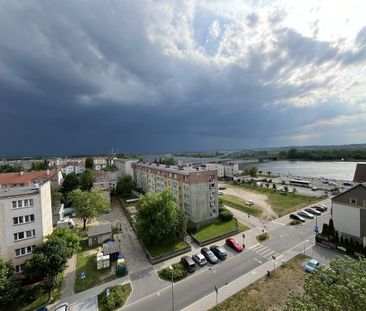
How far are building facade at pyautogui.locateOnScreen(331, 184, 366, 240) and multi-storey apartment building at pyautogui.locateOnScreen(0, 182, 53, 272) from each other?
40.4m

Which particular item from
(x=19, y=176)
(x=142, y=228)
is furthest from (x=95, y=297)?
(x=19, y=176)

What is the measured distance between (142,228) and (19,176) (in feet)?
159

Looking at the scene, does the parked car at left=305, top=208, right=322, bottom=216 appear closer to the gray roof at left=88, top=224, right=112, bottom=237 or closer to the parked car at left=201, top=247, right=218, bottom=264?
the parked car at left=201, top=247, right=218, bottom=264

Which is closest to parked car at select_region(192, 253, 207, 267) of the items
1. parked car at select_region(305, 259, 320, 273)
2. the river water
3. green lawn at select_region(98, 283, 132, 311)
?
green lawn at select_region(98, 283, 132, 311)

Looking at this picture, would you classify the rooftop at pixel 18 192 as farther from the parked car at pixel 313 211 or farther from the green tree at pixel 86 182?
the parked car at pixel 313 211

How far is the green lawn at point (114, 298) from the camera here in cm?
1836

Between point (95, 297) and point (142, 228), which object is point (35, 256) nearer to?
point (95, 297)

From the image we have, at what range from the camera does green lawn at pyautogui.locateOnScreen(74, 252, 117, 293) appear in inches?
863

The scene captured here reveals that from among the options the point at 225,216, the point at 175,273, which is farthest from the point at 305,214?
the point at 175,273

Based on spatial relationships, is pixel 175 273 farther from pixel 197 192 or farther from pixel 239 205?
pixel 239 205

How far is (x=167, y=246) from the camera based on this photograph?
94.4ft

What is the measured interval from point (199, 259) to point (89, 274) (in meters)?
13.6

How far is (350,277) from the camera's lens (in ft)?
38.8

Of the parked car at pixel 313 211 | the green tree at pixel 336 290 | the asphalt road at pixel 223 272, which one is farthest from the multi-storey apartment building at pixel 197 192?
the green tree at pixel 336 290
